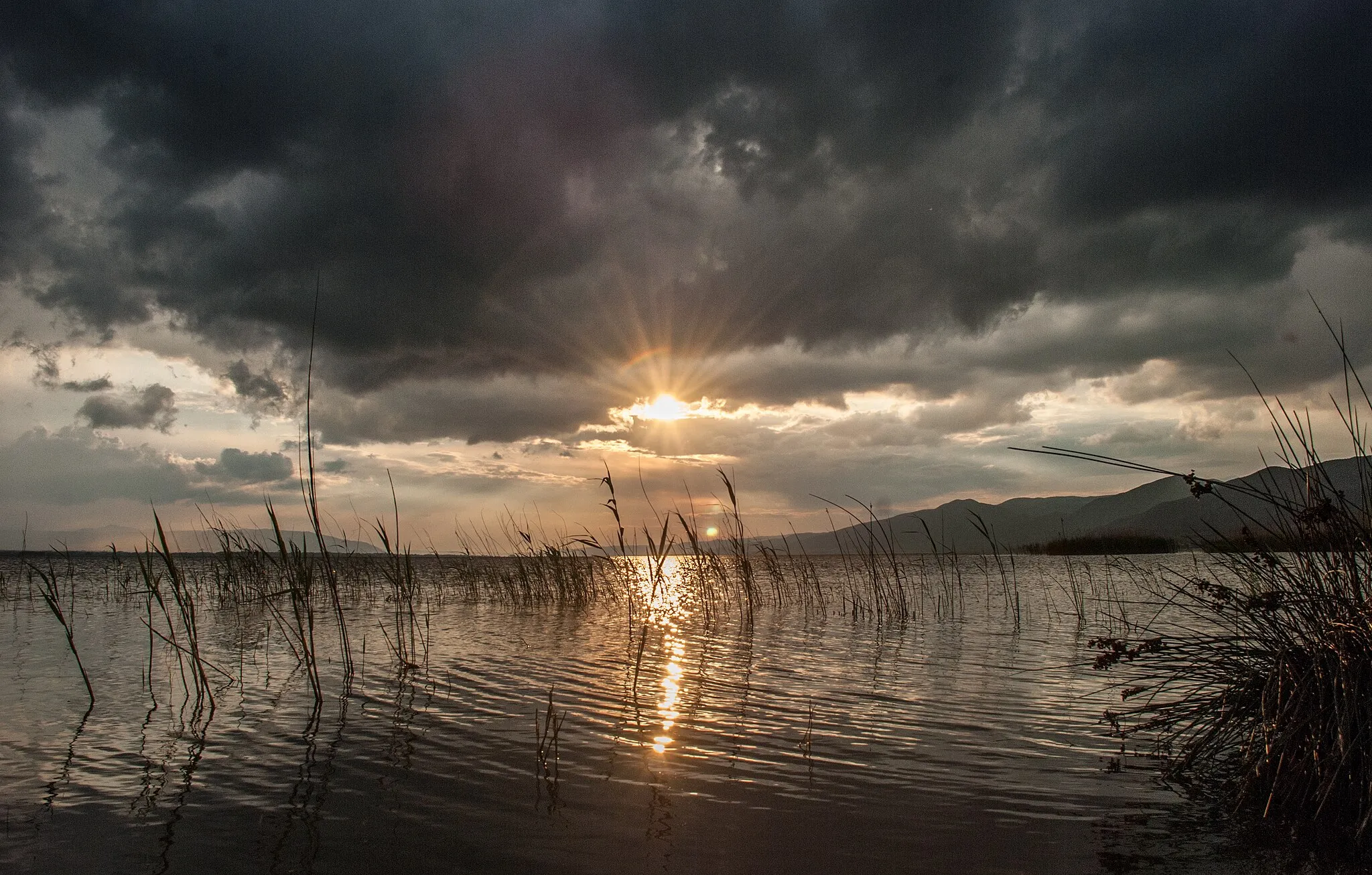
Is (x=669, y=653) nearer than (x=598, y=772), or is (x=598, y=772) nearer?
(x=598, y=772)

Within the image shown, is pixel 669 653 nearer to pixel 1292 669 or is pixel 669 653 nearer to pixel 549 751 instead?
pixel 549 751

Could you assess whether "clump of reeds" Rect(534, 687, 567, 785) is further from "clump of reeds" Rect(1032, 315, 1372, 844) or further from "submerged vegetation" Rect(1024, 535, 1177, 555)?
"submerged vegetation" Rect(1024, 535, 1177, 555)

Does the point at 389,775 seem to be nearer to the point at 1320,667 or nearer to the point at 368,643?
the point at 1320,667

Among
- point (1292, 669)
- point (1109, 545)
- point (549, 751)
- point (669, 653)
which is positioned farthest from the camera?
point (1109, 545)

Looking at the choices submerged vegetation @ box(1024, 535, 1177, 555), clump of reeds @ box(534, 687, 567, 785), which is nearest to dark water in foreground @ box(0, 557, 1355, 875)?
clump of reeds @ box(534, 687, 567, 785)

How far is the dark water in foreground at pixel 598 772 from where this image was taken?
3.03m

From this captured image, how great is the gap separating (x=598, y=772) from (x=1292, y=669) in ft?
11.2

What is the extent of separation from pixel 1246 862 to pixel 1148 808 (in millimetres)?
593

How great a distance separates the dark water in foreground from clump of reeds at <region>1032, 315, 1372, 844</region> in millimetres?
350

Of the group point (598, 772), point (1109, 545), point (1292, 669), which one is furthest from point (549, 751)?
point (1109, 545)

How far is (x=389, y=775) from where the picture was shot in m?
3.97

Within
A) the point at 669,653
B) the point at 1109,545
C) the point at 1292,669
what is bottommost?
the point at 1109,545

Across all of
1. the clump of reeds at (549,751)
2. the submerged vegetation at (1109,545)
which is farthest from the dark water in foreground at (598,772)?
the submerged vegetation at (1109,545)

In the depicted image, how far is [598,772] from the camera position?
4.01m
